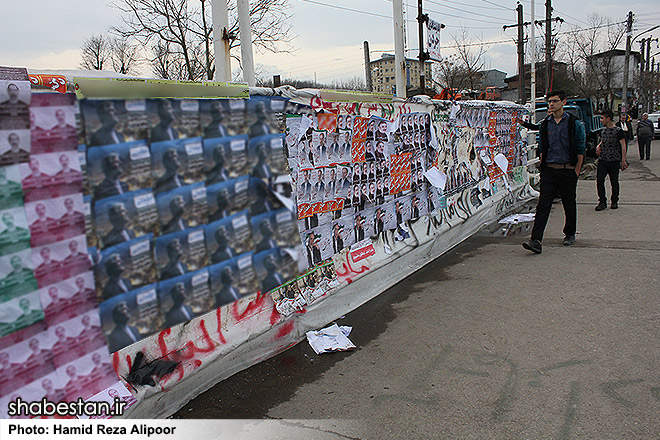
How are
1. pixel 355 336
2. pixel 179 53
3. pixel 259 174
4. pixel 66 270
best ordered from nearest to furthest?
1. pixel 66 270
2. pixel 259 174
3. pixel 355 336
4. pixel 179 53

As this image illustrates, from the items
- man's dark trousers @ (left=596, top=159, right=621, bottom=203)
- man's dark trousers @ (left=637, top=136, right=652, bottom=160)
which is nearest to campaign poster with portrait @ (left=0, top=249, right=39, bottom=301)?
man's dark trousers @ (left=596, top=159, right=621, bottom=203)

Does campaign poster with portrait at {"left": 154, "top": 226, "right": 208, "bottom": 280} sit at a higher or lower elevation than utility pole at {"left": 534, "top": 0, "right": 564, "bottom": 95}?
lower

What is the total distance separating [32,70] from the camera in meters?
3.96

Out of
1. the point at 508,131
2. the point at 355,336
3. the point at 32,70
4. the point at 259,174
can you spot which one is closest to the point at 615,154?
the point at 508,131

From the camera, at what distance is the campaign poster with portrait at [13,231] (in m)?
2.17

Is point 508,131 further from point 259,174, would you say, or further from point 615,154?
point 259,174

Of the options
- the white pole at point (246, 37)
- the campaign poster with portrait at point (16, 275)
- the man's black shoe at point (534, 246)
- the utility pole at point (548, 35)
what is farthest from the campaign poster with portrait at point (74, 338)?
the utility pole at point (548, 35)

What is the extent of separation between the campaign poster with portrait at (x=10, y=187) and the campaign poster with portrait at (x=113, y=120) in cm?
34

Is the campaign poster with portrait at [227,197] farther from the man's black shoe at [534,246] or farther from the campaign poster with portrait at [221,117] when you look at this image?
the man's black shoe at [534,246]

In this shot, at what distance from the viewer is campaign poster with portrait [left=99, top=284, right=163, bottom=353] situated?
255cm

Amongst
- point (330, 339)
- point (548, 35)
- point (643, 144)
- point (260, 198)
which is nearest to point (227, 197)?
point (260, 198)

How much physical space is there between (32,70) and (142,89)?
1870 mm

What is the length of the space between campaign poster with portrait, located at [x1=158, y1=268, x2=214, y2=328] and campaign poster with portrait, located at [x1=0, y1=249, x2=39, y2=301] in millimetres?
604

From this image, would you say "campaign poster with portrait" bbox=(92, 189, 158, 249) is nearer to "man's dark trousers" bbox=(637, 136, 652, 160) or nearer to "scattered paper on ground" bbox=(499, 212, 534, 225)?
"scattered paper on ground" bbox=(499, 212, 534, 225)
